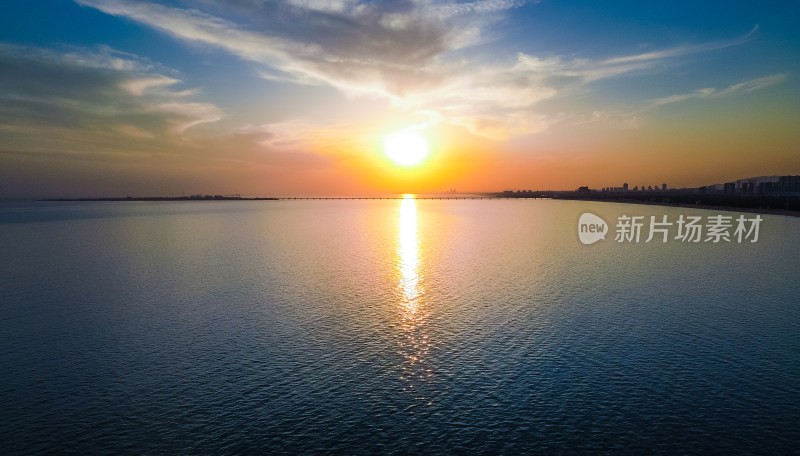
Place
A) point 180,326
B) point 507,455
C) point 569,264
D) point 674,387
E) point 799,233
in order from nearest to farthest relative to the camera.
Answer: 1. point 507,455
2. point 674,387
3. point 180,326
4. point 569,264
5. point 799,233

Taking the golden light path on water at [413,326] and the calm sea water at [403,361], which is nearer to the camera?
the calm sea water at [403,361]

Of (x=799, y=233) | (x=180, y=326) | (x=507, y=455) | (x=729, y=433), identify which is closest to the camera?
(x=507, y=455)

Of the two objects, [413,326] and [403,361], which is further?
[413,326]

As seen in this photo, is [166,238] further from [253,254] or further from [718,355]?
[718,355]

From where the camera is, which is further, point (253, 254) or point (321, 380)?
point (253, 254)

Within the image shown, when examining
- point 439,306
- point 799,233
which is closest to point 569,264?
point 439,306

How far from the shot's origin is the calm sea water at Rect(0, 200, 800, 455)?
768 inches

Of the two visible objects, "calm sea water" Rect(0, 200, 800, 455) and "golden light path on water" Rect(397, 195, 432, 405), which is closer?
"calm sea water" Rect(0, 200, 800, 455)

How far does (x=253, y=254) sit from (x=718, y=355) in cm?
6483

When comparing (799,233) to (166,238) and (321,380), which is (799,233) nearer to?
(321,380)

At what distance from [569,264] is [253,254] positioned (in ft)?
160

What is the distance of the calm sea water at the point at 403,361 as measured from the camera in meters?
19.5

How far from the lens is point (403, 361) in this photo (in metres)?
27.6

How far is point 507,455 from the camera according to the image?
18125mm
